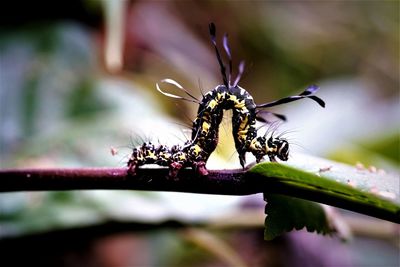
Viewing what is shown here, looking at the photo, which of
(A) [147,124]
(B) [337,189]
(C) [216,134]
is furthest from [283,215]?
(A) [147,124]

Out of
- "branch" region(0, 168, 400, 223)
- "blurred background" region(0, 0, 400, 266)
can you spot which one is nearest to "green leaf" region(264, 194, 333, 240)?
"branch" region(0, 168, 400, 223)

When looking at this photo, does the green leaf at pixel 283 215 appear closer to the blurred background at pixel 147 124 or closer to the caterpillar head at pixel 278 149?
the caterpillar head at pixel 278 149

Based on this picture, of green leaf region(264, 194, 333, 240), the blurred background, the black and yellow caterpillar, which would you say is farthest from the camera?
the blurred background

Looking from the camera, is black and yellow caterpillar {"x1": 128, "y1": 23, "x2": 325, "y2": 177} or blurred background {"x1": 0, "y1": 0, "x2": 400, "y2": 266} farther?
blurred background {"x1": 0, "y1": 0, "x2": 400, "y2": 266}

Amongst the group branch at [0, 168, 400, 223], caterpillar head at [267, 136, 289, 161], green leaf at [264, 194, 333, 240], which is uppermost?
caterpillar head at [267, 136, 289, 161]

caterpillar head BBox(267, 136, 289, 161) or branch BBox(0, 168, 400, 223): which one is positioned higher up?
caterpillar head BBox(267, 136, 289, 161)

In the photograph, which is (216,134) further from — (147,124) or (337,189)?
(147,124)

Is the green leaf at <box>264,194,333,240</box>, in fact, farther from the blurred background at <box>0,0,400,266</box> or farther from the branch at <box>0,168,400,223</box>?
the blurred background at <box>0,0,400,266</box>

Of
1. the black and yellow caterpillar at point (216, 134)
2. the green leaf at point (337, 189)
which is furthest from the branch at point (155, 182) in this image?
the black and yellow caterpillar at point (216, 134)
